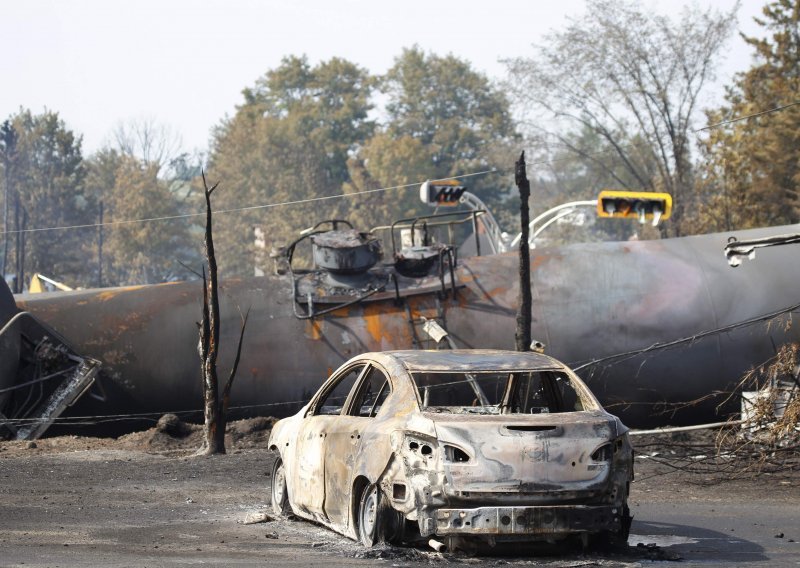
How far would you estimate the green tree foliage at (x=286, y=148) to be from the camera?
86312mm

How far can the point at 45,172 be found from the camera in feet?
281

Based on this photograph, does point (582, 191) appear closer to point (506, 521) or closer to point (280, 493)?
point (280, 493)

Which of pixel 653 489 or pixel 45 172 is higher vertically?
pixel 45 172

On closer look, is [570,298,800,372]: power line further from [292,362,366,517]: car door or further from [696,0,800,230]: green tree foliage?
[696,0,800,230]: green tree foliage

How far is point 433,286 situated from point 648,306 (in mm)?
3109

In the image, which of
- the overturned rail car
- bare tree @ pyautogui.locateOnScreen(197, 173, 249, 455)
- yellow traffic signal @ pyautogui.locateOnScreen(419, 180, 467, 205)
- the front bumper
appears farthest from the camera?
yellow traffic signal @ pyautogui.locateOnScreen(419, 180, 467, 205)

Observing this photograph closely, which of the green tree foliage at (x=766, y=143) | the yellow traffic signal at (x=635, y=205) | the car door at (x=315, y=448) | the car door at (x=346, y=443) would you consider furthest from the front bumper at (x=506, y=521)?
the green tree foliage at (x=766, y=143)

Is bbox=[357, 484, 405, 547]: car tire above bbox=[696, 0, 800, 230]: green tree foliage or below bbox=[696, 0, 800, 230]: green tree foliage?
below

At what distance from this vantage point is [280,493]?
11.5 m

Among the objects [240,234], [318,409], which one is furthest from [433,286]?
[240,234]

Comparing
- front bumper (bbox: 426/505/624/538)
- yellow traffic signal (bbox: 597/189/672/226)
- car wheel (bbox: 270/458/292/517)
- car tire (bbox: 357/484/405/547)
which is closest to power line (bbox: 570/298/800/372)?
car wheel (bbox: 270/458/292/517)

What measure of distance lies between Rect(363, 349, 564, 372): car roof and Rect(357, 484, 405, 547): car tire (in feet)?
3.34

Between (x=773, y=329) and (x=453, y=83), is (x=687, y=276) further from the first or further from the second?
(x=453, y=83)

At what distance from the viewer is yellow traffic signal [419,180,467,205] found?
38.4m
